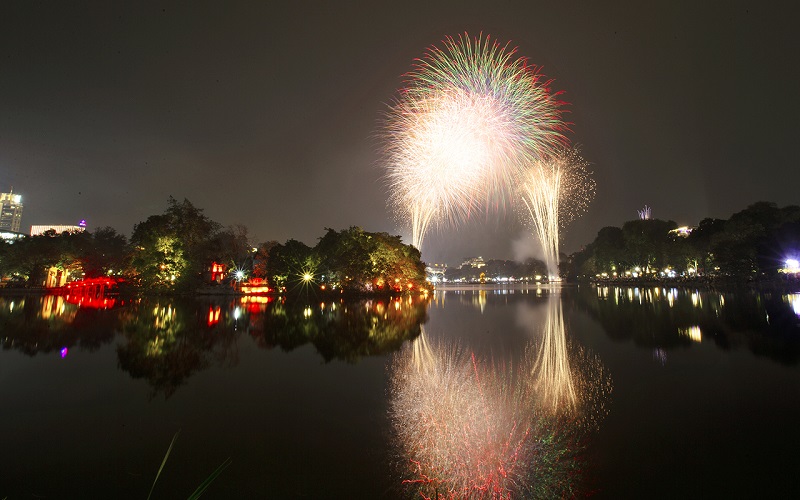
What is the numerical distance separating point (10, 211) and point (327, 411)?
871 feet

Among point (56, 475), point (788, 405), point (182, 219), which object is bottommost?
point (56, 475)

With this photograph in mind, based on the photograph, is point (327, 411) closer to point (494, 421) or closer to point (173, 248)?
point (494, 421)

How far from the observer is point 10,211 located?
189 m

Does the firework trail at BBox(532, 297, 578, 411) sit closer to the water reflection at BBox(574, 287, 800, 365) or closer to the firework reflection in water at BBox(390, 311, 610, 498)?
the firework reflection in water at BBox(390, 311, 610, 498)

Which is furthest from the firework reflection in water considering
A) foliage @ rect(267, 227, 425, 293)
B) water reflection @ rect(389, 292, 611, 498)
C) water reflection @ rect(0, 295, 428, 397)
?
foliage @ rect(267, 227, 425, 293)

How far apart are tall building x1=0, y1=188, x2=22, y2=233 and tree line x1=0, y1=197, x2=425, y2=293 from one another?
562ft

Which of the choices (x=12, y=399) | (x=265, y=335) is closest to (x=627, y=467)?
(x=12, y=399)

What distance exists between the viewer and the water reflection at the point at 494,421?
166 inches

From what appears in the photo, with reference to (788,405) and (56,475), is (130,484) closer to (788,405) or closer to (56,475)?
(56,475)

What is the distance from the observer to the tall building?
18550cm

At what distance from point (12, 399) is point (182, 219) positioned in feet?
129

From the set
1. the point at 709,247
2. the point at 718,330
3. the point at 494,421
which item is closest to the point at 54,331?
the point at 494,421

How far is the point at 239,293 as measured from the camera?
47.1 m

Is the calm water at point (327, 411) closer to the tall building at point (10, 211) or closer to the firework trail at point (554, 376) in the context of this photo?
the firework trail at point (554, 376)
